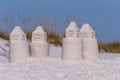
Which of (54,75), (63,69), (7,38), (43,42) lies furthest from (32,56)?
(7,38)

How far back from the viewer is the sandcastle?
424 inches

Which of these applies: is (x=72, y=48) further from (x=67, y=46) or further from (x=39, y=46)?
(x=39, y=46)

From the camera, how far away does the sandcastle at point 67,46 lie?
1077 centimetres

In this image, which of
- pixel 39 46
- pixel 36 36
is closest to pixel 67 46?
pixel 39 46

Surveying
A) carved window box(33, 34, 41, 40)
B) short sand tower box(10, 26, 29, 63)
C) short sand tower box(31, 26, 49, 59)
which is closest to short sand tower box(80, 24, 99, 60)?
short sand tower box(31, 26, 49, 59)

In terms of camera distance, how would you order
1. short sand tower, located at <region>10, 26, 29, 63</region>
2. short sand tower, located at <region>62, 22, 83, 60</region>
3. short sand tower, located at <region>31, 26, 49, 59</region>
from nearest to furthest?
short sand tower, located at <region>62, 22, 83, 60</region> → short sand tower, located at <region>10, 26, 29, 63</region> → short sand tower, located at <region>31, 26, 49, 59</region>

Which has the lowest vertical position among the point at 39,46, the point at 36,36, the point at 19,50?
the point at 19,50

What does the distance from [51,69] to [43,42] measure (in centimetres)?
348

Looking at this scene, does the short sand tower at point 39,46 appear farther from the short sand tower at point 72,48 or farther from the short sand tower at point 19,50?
the short sand tower at point 72,48

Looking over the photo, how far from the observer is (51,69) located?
8250 mm

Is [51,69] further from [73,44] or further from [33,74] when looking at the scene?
[73,44]

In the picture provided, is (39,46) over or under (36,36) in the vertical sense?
under

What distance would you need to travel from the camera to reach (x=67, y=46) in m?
10.8

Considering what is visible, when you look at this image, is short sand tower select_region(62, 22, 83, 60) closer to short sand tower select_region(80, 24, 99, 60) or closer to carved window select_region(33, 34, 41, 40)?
short sand tower select_region(80, 24, 99, 60)
